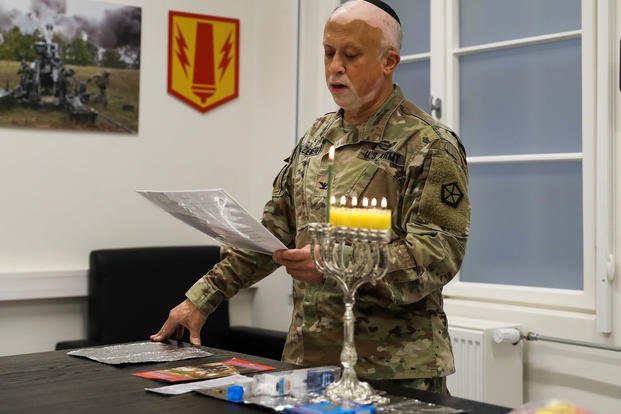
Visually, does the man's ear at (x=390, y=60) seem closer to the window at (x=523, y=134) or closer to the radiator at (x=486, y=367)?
the window at (x=523, y=134)

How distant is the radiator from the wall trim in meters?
1.58

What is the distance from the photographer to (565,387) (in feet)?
9.57

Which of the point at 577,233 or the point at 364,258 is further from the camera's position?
the point at 577,233

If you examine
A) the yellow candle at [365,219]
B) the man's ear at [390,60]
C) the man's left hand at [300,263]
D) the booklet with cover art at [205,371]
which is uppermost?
the man's ear at [390,60]

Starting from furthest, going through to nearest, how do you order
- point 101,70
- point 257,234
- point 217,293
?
point 101,70 → point 217,293 → point 257,234

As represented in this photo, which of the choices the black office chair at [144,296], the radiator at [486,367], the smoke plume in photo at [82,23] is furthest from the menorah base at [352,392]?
the smoke plume in photo at [82,23]

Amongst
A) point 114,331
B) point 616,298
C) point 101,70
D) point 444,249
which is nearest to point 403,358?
point 444,249

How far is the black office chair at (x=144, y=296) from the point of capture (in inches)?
137

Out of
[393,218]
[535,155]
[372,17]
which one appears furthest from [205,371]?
[535,155]

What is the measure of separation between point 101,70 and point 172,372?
2.33 meters

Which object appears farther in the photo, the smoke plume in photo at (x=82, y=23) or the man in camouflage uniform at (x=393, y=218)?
the smoke plume in photo at (x=82, y=23)

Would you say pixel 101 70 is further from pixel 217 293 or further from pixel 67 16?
pixel 217 293

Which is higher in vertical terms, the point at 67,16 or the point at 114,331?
the point at 67,16

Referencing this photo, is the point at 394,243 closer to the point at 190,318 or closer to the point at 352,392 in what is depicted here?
the point at 352,392
